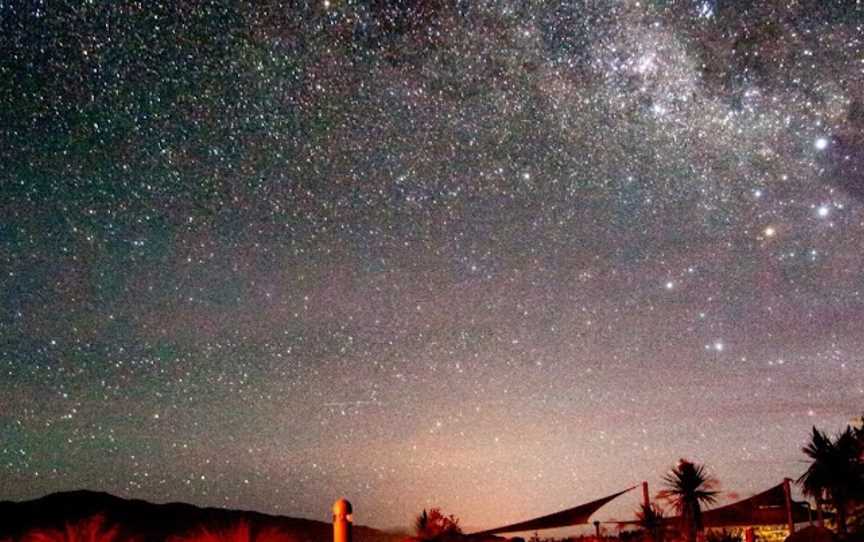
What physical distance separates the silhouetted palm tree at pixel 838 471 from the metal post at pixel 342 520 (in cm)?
2180

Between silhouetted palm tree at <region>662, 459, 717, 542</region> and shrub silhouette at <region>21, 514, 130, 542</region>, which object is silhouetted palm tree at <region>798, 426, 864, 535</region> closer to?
silhouetted palm tree at <region>662, 459, 717, 542</region>

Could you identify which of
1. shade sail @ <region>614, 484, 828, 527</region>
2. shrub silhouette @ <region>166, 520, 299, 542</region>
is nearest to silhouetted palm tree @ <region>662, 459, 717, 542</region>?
shade sail @ <region>614, 484, 828, 527</region>

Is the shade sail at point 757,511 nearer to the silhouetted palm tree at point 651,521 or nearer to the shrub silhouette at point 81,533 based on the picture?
the silhouetted palm tree at point 651,521

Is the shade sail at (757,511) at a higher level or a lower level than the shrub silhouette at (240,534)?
lower

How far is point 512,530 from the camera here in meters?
17.1

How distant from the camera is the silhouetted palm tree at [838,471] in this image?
75.1ft

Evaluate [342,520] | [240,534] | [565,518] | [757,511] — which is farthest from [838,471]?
[342,520]

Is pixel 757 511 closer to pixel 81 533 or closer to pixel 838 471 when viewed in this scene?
pixel 838 471

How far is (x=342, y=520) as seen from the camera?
5.68 m

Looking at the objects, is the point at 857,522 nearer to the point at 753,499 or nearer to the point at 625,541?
the point at 753,499

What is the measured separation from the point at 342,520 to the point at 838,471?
22.1m

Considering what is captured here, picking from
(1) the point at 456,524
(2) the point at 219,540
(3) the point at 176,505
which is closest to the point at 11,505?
(3) the point at 176,505

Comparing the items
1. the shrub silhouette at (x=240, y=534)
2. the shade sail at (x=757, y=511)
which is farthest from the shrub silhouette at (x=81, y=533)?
the shade sail at (x=757, y=511)

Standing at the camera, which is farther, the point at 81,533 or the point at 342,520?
the point at 81,533
